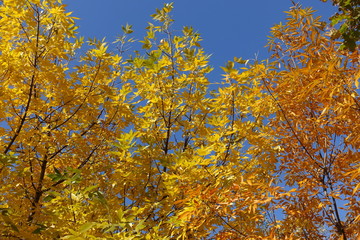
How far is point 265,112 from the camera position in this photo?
14.9 ft

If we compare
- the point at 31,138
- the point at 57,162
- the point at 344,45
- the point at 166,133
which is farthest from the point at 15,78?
the point at 344,45

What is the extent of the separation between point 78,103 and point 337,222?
Result: 3.44 m

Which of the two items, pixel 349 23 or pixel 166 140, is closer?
pixel 349 23

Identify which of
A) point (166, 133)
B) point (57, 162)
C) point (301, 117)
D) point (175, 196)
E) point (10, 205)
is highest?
point (166, 133)

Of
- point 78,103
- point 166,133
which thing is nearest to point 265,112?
point 166,133

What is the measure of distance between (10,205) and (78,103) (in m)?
1.49

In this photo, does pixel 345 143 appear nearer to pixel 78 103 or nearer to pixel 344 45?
pixel 344 45

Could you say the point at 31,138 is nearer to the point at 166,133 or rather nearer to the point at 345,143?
the point at 166,133

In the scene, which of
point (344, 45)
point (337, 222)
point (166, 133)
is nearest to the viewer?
point (344, 45)

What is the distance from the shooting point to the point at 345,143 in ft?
12.4

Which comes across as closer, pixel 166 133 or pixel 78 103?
pixel 78 103

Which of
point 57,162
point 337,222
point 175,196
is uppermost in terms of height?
point 57,162

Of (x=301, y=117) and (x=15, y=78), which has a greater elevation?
(x=15, y=78)

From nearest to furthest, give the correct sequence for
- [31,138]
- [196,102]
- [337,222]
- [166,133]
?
[337,222] < [31,138] < [196,102] < [166,133]
